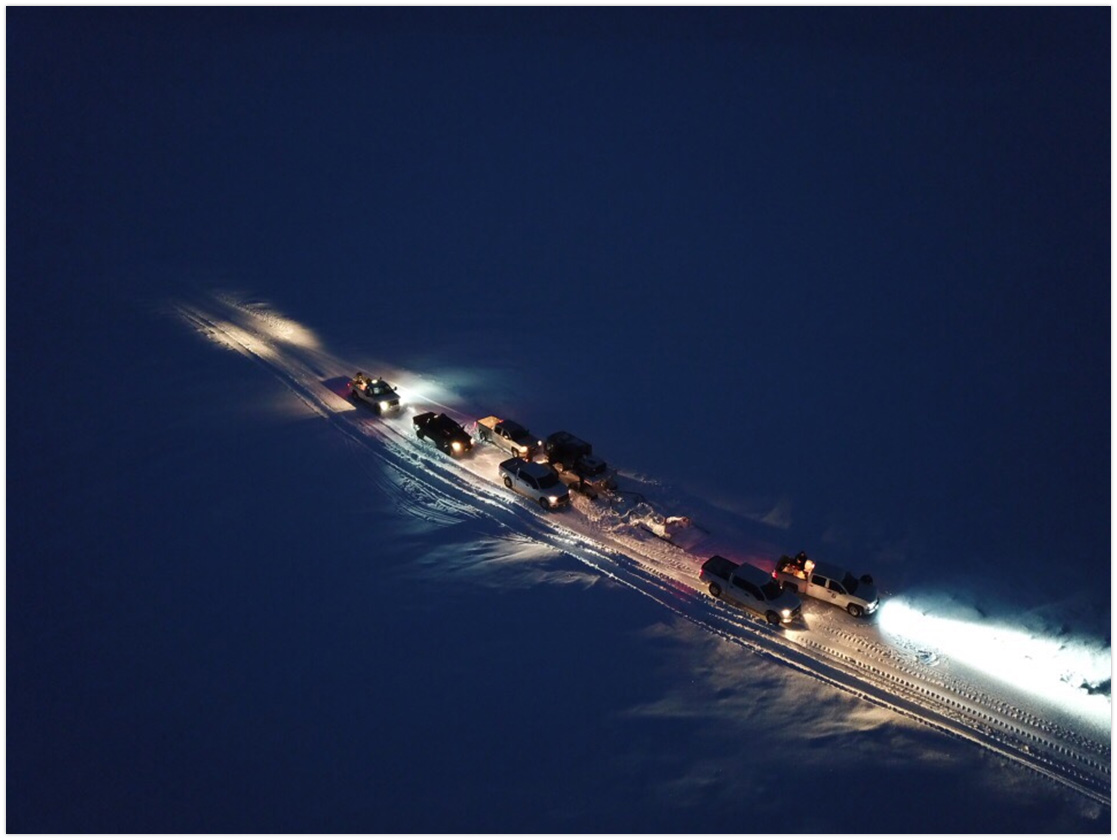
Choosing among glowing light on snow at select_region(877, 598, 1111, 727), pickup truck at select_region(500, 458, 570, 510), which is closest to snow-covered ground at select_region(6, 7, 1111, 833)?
glowing light on snow at select_region(877, 598, 1111, 727)

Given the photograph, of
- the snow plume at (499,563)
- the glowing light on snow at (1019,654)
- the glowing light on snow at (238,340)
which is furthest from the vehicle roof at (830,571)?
the glowing light on snow at (238,340)

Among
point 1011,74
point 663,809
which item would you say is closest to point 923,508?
point 663,809

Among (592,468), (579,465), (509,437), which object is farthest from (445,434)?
(592,468)

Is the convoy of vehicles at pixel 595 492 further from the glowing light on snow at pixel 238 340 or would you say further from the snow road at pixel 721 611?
the glowing light on snow at pixel 238 340

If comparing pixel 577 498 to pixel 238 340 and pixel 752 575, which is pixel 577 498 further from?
pixel 238 340

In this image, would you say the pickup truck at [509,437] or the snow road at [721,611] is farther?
the pickup truck at [509,437]
